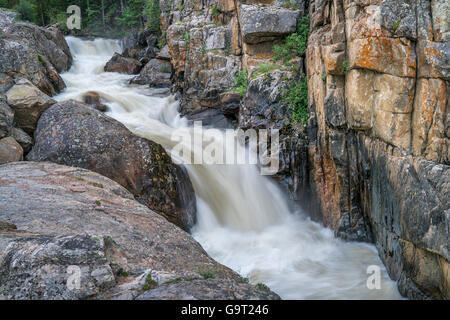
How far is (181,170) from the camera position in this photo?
31.2 ft

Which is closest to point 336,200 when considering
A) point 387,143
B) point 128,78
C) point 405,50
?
point 387,143

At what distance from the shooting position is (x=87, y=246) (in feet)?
12.1

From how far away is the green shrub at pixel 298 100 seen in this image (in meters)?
10.1

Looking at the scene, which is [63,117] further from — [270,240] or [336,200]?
[336,200]

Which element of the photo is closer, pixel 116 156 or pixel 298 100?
pixel 116 156

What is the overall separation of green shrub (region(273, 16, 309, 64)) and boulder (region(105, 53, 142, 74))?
10460 millimetres

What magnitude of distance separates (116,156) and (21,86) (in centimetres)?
421

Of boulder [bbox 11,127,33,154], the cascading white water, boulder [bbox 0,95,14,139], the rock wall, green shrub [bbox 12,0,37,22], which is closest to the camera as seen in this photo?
the cascading white water

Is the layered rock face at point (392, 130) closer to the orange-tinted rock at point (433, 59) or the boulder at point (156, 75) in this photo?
the orange-tinted rock at point (433, 59)

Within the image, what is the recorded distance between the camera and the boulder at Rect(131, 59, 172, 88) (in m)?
17.5

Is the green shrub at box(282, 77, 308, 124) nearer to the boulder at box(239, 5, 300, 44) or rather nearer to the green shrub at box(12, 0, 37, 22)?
the boulder at box(239, 5, 300, 44)

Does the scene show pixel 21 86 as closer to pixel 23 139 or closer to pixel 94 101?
pixel 23 139

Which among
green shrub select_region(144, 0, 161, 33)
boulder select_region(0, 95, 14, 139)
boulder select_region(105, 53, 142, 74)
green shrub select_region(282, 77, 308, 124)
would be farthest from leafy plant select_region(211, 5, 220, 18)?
boulder select_region(0, 95, 14, 139)

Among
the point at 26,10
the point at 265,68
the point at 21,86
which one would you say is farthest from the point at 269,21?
the point at 26,10
